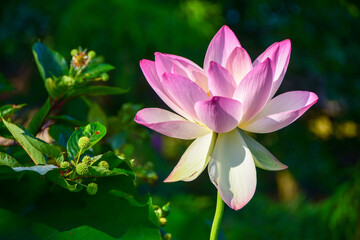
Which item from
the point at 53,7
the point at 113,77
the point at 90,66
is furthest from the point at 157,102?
the point at 90,66

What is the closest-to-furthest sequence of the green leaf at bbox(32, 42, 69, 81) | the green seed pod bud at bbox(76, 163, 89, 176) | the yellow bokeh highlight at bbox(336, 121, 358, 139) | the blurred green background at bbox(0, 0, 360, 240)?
the green seed pod bud at bbox(76, 163, 89, 176)
the green leaf at bbox(32, 42, 69, 81)
the blurred green background at bbox(0, 0, 360, 240)
the yellow bokeh highlight at bbox(336, 121, 358, 139)

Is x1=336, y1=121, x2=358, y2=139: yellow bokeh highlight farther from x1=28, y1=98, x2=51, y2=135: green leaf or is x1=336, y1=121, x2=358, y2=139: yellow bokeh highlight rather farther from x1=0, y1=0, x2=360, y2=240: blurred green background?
x1=28, y1=98, x2=51, y2=135: green leaf

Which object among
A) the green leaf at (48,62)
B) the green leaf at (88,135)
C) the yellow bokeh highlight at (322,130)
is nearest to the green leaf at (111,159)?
the green leaf at (88,135)

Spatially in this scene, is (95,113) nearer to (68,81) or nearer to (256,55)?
(68,81)

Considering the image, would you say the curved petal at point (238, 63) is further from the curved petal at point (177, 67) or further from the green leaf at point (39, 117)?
the green leaf at point (39, 117)

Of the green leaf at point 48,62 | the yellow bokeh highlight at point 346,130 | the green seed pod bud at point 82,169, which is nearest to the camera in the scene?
the green seed pod bud at point 82,169

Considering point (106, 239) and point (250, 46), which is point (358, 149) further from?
point (106, 239)

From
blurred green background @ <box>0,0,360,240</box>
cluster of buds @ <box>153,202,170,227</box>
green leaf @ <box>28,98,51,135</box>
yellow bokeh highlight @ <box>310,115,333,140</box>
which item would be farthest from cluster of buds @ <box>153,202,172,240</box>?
yellow bokeh highlight @ <box>310,115,333,140</box>
